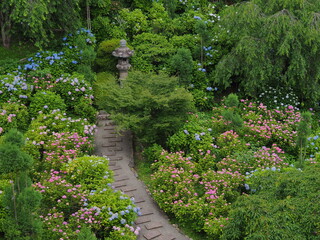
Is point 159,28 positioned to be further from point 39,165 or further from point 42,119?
point 39,165

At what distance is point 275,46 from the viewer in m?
→ 14.1

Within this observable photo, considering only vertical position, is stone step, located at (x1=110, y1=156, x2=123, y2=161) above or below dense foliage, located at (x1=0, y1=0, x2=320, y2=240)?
below

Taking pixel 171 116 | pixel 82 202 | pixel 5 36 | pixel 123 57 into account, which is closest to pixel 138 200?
pixel 82 202

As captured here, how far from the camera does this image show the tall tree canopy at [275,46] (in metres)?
13.7

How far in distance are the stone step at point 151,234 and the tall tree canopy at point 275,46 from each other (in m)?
5.95

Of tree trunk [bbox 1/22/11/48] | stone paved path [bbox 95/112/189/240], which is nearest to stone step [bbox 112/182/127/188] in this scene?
stone paved path [bbox 95/112/189/240]

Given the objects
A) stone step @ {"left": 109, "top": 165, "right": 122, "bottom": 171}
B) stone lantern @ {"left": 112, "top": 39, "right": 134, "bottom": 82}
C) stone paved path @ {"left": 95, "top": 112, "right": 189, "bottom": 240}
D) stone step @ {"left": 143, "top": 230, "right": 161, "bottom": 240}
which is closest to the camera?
stone step @ {"left": 143, "top": 230, "right": 161, "bottom": 240}

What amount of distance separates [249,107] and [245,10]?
291cm

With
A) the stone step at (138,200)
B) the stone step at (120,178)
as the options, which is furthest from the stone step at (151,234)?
the stone step at (120,178)

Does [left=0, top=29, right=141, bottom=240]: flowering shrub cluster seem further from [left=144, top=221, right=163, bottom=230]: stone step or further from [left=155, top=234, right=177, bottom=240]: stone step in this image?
[left=155, top=234, right=177, bottom=240]: stone step

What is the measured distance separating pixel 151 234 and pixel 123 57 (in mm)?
6634

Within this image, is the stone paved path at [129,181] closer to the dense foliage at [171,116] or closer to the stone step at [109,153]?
the stone step at [109,153]

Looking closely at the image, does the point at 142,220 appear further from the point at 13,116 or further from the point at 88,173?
the point at 13,116

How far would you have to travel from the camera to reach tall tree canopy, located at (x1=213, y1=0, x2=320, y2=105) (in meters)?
13.7
